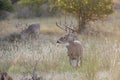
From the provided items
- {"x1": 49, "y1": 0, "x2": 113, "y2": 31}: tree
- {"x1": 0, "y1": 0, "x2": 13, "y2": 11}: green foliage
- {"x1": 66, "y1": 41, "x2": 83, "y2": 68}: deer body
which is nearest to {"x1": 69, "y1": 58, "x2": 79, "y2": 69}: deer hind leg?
{"x1": 66, "y1": 41, "x2": 83, "y2": 68}: deer body

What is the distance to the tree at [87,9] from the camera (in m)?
24.6

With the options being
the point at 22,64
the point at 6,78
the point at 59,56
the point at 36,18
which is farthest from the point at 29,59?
the point at 36,18

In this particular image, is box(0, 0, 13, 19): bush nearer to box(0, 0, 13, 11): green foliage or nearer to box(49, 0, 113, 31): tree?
box(0, 0, 13, 11): green foliage

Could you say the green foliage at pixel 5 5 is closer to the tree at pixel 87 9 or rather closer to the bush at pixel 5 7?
the bush at pixel 5 7

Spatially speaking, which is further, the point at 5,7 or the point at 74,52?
the point at 5,7

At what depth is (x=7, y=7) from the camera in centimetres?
3034

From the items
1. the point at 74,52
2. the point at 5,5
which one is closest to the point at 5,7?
the point at 5,5

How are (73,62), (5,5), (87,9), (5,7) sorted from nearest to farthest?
(73,62) < (87,9) < (5,5) < (5,7)

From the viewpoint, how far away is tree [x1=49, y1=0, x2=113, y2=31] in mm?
24594

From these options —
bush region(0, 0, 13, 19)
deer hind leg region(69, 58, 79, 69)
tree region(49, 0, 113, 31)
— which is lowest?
bush region(0, 0, 13, 19)

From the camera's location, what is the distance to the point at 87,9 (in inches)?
970

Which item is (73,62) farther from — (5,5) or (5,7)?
(5,7)

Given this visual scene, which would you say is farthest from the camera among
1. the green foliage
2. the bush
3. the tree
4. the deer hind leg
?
the bush

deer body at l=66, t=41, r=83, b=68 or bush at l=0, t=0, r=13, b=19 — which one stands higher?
deer body at l=66, t=41, r=83, b=68
